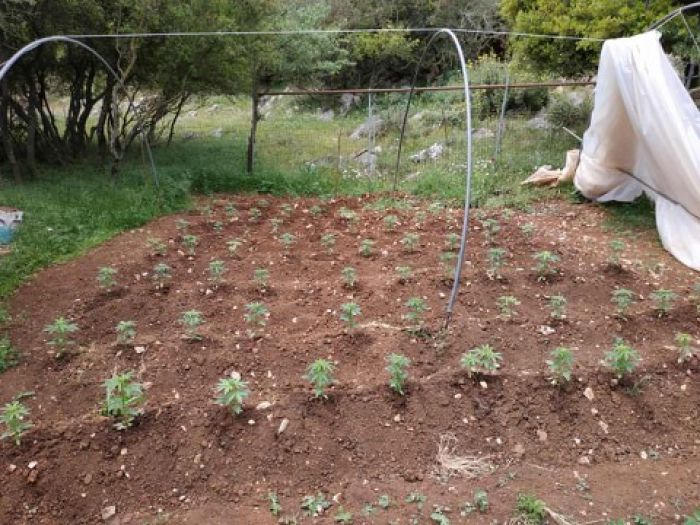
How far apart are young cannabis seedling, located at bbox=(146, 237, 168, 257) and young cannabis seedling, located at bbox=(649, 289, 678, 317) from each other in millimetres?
4593

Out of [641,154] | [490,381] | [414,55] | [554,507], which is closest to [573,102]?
[641,154]

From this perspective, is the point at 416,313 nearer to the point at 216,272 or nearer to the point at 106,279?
the point at 216,272

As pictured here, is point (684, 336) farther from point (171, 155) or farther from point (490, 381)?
point (171, 155)

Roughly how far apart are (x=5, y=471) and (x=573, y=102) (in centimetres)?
1071

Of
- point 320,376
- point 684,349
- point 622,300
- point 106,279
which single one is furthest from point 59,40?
point 684,349

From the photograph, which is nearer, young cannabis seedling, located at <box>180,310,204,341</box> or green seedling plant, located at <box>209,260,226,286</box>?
young cannabis seedling, located at <box>180,310,204,341</box>

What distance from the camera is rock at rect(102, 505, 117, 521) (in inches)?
103

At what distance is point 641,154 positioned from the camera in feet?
19.3

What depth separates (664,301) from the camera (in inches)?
163

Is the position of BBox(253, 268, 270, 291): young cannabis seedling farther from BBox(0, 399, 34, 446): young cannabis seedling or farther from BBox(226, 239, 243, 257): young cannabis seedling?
BBox(0, 399, 34, 446): young cannabis seedling

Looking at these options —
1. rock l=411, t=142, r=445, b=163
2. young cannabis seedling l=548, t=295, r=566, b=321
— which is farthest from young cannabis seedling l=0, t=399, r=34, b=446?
rock l=411, t=142, r=445, b=163

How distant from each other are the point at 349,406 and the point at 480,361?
2.89 feet

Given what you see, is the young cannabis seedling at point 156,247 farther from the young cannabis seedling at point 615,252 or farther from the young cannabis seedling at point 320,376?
the young cannabis seedling at point 615,252

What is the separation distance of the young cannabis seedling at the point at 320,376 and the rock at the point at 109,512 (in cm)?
120
